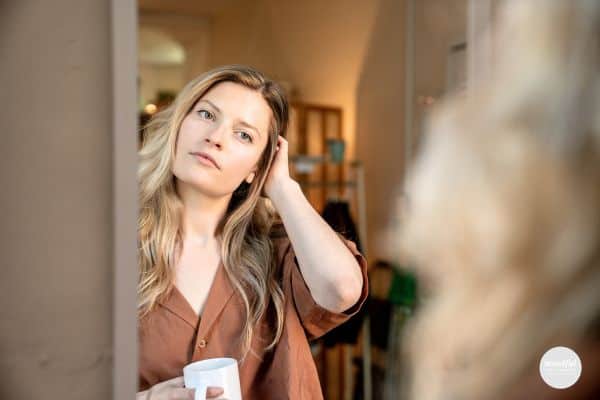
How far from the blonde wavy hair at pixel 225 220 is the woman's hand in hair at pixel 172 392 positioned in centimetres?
5

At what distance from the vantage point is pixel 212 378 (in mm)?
483

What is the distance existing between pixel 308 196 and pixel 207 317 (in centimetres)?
17

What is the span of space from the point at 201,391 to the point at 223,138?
0.24 meters

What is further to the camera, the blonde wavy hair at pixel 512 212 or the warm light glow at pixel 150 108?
the blonde wavy hair at pixel 512 212

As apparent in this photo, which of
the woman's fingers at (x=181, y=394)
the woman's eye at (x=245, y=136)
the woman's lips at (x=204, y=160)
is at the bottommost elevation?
the woman's fingers at (x=181, y=394)

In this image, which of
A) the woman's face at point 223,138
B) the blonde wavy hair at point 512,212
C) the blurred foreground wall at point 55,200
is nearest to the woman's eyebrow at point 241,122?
the woman's face at point 223,138

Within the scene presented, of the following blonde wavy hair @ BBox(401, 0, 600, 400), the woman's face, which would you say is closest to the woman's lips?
the woman's face

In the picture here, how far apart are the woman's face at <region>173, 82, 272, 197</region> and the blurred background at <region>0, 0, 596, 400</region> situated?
46 mm

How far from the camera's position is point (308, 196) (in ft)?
1.92

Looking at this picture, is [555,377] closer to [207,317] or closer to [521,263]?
[521,263]

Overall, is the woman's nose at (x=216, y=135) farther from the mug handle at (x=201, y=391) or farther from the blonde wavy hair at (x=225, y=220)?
the mug handle at (x=201, y=391)

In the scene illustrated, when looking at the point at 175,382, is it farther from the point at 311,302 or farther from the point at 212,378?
the point at 311,302

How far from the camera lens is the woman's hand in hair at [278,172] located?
0.53 m

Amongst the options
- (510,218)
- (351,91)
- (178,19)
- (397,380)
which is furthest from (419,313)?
(178,19)
